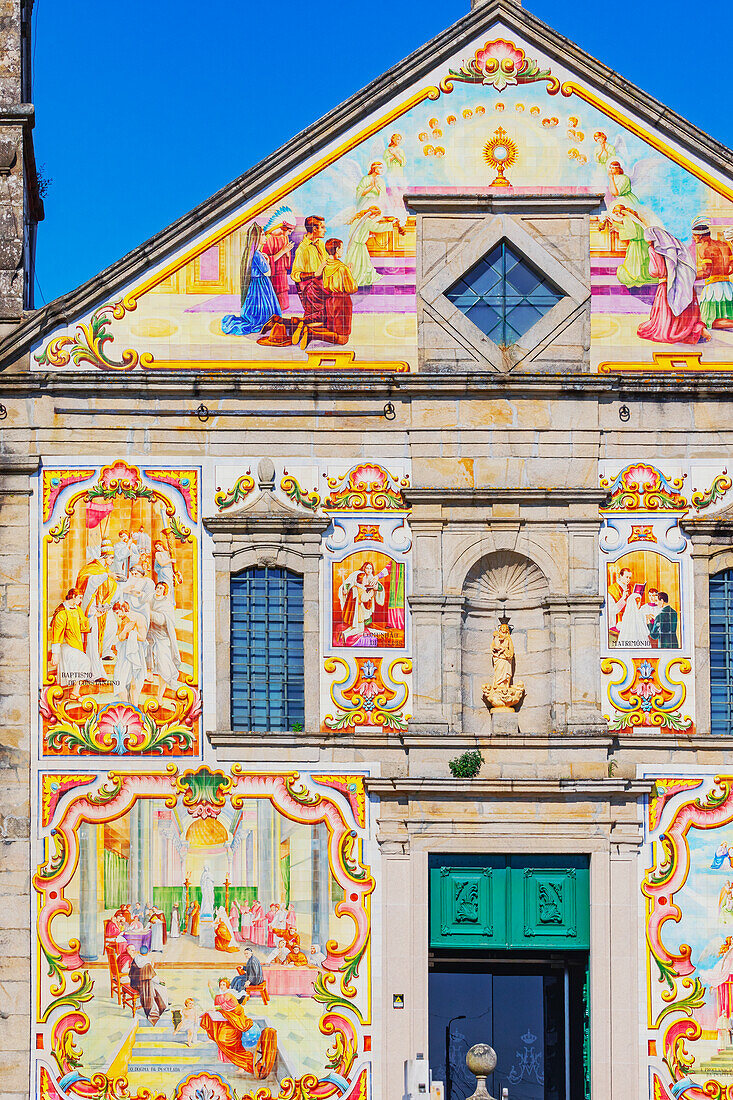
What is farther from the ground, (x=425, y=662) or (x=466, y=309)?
(x=466, y=309)

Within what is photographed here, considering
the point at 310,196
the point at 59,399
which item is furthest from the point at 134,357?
the point at 310,196

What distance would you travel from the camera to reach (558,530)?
70.9 ft

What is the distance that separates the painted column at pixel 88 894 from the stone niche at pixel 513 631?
4.07 meters

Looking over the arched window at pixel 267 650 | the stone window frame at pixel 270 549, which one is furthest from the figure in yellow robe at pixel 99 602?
the arched window at pixel 267 650

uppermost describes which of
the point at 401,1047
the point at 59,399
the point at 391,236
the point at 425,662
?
the point at 391,236

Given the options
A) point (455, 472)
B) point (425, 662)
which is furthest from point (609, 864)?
point (455, 472)

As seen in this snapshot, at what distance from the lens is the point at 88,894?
2098cm

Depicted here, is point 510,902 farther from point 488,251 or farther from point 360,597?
point 488,251

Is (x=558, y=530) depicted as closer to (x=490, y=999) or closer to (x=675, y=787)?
(x=675, y=787)

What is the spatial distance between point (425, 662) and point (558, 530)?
2.00m

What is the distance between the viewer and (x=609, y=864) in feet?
69.3

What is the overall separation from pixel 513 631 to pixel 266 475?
3121mm

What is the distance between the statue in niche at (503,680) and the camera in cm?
2153

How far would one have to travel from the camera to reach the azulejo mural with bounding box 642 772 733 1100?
20.9m
